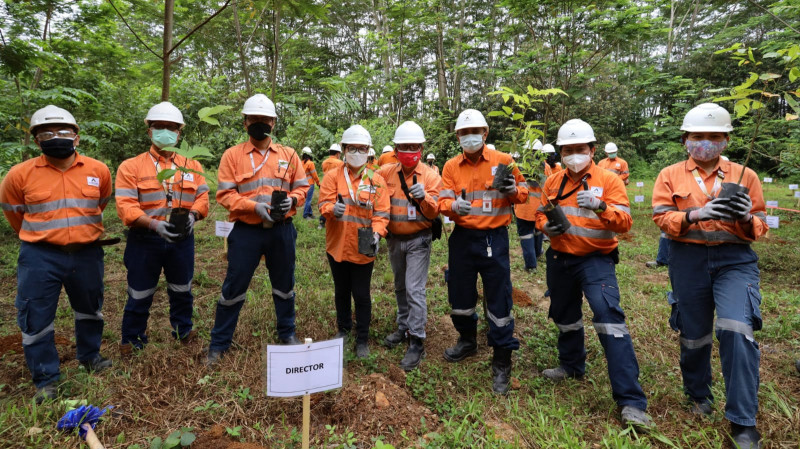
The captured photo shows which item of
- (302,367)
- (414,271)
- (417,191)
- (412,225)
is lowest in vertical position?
(302,367)

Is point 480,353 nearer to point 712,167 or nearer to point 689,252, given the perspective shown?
point 689,252

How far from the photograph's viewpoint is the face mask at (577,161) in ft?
10.6

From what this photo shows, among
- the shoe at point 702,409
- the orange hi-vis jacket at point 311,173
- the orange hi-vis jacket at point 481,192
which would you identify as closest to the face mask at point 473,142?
the orange hi-vis jacket at point 481,192

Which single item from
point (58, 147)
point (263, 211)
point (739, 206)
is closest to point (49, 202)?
point (58, 147)

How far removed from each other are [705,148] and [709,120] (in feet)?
0.67

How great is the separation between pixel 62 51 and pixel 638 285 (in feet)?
32.7

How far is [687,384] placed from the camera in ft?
10.2

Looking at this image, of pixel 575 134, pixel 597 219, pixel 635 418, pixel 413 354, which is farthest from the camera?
pixel 413 354

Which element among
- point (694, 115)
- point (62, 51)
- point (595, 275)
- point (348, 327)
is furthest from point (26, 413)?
point (62, 51)

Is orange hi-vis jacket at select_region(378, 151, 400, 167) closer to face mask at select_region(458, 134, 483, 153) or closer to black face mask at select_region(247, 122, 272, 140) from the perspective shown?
face mask at select_region(458, 134, 483, 153)

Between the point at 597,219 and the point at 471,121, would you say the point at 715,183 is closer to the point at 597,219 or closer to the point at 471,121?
the point at 597,219

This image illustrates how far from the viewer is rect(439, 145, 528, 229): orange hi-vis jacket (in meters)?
3.55

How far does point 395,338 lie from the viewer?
4.21 m

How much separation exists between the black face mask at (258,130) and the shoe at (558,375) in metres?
3.44
